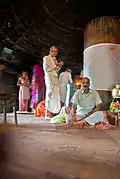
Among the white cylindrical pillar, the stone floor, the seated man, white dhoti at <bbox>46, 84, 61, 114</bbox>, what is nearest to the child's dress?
white dhoti at <bbox>46, 84, 61, 114</bbox>

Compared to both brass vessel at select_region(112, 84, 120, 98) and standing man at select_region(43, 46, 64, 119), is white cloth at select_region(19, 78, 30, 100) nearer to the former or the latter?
standing man at select_region(43, 46, 64, 119)

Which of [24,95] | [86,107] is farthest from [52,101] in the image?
[24,95]

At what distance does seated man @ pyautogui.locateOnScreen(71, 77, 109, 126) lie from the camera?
2518 millimetres

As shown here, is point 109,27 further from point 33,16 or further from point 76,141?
point 76,141

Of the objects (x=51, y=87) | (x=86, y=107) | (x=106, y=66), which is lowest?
(x=86, y=107)

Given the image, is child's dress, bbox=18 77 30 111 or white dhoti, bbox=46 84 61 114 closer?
white dhoti, bbox=46 84 61 114

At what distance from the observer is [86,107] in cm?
256

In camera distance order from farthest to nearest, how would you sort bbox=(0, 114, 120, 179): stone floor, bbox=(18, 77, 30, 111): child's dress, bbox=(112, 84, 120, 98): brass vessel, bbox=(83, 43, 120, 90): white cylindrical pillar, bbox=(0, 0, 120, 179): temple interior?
bbox=(18, 77, 30, 111): child's dress, bbox=(83, 43, 120, 90): white cylindrical pillar, bbox=(112, 84, 120, 98): brass vessel, bbox=(0, 0, 120, 179): temple interior, bbox=(0, 114, 120, 179): stone floor

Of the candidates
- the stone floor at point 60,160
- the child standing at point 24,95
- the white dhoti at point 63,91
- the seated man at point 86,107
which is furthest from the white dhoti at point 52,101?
the child standing at point 24,95

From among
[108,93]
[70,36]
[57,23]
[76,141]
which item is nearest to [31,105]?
[70,36]

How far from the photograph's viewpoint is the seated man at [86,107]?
2.52 meters

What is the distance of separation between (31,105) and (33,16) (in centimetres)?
266

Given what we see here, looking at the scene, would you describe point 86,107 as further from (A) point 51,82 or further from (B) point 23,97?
(B) point 23,97

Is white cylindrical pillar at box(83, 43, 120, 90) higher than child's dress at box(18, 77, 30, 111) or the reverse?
higher
